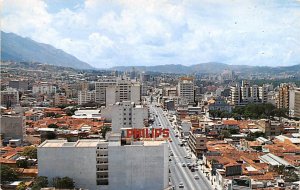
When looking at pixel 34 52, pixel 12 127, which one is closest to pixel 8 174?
pixel 12 127

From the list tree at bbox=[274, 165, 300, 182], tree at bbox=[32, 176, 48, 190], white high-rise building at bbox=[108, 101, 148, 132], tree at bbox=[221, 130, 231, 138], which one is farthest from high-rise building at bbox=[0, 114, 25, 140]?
tree at bbox=[274, 165, 300, 182]

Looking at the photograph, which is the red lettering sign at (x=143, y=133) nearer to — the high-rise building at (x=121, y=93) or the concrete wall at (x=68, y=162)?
the concrete wall at (x=68, y=162)

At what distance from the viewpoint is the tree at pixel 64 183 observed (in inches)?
340

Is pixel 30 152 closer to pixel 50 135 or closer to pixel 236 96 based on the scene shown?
pixel 50 135

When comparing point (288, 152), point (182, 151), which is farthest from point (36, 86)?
point (288, 152)

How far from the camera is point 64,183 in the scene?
866 centimetres

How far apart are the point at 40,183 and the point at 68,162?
2.29 ft

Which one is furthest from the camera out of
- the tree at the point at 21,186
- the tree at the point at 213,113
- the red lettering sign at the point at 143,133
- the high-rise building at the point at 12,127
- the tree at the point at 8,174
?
the tree at the point at 213,113

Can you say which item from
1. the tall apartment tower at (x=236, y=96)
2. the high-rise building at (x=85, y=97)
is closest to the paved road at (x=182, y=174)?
the tall apartment tower at (x=236, y=96)

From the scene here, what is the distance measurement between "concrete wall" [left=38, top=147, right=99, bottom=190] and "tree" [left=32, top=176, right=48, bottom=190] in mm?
165

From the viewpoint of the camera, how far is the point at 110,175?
908cm

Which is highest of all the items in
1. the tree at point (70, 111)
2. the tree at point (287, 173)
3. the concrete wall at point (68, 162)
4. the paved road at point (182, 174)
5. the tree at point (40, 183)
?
the concrete wall at point (68, 162)

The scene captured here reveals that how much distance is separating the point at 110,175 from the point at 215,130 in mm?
8691

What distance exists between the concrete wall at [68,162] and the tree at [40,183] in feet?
0.54
